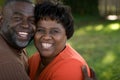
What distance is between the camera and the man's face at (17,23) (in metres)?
4.02

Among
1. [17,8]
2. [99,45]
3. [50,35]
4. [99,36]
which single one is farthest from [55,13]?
[99,36]

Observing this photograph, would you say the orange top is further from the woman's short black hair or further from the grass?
the grass

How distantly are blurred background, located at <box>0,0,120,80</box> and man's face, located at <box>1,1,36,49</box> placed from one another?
168 inches

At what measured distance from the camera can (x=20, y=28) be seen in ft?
13.2

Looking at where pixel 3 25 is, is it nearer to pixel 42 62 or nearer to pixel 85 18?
pixel 42 62

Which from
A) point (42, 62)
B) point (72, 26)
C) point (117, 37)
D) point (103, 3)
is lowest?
point (103, 3)

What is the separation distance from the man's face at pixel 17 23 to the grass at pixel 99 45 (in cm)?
430

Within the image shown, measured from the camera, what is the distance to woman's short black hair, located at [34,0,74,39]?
4176 mm

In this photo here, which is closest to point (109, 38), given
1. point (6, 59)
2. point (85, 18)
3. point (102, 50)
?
point (102, 50)

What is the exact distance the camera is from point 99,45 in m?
13.1

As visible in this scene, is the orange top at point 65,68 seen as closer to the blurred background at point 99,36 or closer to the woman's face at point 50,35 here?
the woman's face at point 50,35

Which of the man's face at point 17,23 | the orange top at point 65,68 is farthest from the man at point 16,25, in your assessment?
the orange top at point 65,68

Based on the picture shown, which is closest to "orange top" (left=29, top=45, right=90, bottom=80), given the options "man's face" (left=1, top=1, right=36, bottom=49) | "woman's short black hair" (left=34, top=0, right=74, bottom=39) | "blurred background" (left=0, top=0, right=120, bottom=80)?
"woman's short black hair" (left=34, top=0, right=74, bottom=39)

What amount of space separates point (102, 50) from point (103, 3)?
11.9 meters
